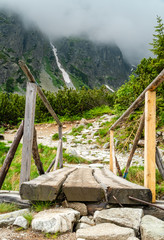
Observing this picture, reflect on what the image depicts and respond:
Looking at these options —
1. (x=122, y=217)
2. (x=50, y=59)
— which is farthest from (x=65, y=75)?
(x=122, y=217)

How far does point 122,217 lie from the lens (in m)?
1.49

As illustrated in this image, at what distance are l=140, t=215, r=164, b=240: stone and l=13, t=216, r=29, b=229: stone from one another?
1.03m

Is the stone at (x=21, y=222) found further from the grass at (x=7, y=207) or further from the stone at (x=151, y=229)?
the stone at (x=151, y=229)

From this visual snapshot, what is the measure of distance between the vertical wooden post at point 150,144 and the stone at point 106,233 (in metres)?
0.71

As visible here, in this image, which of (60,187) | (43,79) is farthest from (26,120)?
(43,79)

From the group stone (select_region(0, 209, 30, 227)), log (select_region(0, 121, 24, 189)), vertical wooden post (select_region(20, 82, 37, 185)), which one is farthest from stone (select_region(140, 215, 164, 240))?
log (select_region(0, 121, 24, 189))

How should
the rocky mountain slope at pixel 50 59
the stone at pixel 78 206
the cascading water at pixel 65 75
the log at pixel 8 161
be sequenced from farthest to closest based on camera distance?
1. the cascading water at pixel 65 75
2. the rocky mountain slope at pixel 50 59
3. the log at pixel 8 161
4. the stone at pixel 78 206

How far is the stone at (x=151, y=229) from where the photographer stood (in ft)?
4.14

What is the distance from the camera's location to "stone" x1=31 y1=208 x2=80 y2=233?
1.40 metres

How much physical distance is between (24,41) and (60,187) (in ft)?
408

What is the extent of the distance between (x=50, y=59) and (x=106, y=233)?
120010 mm

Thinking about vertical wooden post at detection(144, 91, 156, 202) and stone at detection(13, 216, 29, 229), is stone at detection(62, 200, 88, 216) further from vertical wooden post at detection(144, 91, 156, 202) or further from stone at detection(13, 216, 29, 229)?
vertical wooden post at detection(144, 91, 156, 202)

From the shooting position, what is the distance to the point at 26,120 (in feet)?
7.69

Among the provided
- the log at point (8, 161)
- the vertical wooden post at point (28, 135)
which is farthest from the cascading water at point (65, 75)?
the log at point (8, 161)
